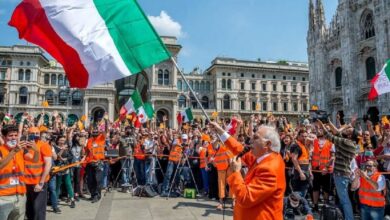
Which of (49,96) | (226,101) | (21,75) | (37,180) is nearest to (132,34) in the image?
(37,180)

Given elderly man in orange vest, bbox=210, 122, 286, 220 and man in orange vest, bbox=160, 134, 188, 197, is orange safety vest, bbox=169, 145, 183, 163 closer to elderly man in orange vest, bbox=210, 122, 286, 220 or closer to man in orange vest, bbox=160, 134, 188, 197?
man in orange vest, bbox=160, 134, 188, 197

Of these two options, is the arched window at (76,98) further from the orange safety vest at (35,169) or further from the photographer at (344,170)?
the photographer at (344,170)

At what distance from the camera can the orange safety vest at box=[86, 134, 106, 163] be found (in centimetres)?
962

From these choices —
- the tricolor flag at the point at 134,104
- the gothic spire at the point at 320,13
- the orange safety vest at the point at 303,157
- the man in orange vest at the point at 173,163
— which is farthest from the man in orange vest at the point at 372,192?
the gothic spire at the point at 320,13

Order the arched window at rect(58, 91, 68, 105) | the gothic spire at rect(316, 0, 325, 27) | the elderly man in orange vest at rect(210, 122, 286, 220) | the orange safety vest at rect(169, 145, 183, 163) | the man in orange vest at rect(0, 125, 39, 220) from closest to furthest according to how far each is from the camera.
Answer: the elderly man in orange vest at rect(210, 122, 286, 220)
the man in orange vest at rect(0, 125, 39, 220)
the orange safety vest at rect(169, 145, 183, 163)
the gothic spire at rect(316, 0, 325, 27)
the arched window at rect(58, 91, 68, 105)

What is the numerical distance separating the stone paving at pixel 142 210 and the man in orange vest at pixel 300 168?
1779 mm

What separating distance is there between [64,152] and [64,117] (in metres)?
46.2

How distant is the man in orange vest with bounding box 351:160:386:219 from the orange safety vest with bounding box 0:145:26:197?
19.4 feet

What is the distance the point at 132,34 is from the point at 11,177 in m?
2.87

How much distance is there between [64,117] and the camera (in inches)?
2016

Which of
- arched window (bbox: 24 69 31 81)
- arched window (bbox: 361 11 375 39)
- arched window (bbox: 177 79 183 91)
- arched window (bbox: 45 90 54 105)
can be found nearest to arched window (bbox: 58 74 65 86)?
arched window (bbox: 45 90 54 105)

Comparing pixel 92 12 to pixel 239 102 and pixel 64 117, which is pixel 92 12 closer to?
pixel 64 117

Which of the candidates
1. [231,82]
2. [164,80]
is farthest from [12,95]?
[231,82]

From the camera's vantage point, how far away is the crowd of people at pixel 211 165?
13.9 feet
